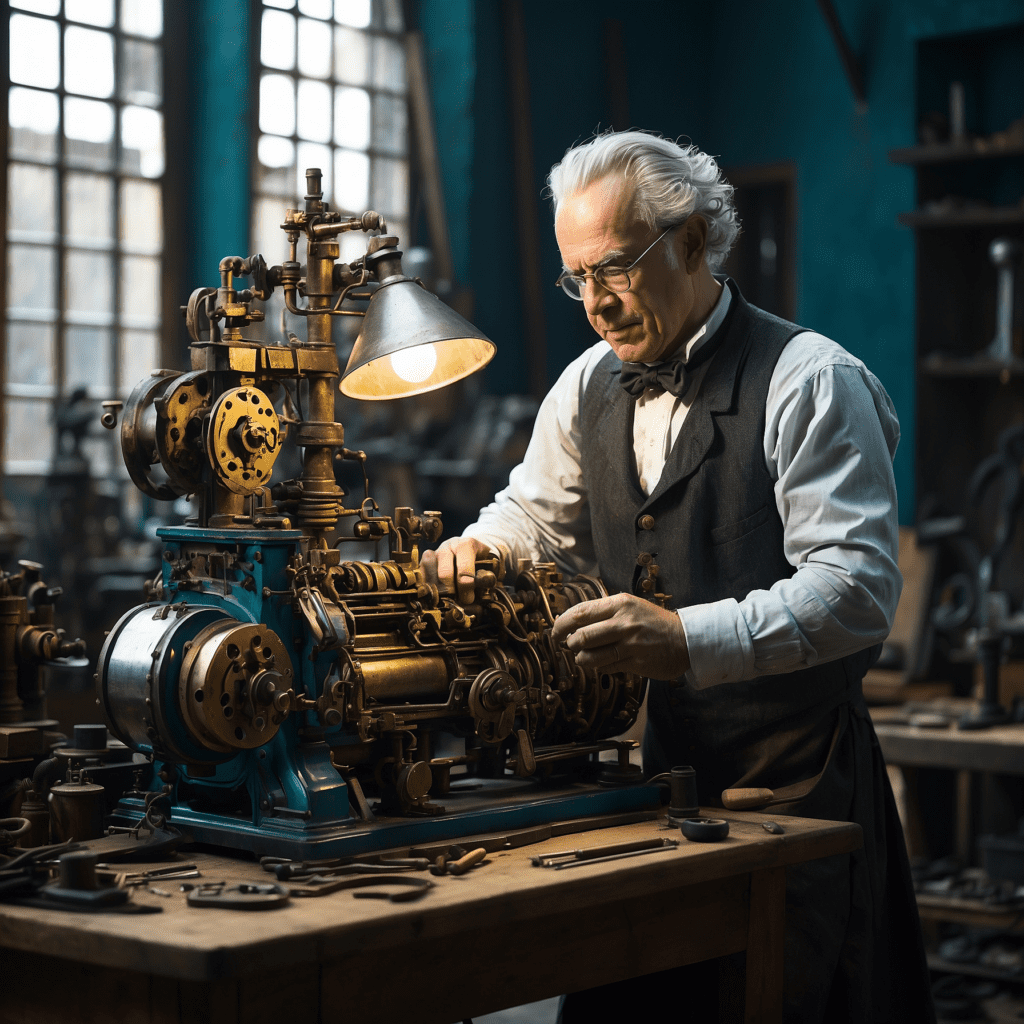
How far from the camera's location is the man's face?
2312mm

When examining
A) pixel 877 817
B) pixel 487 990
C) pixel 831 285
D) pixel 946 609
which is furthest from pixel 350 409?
pixel 487 990

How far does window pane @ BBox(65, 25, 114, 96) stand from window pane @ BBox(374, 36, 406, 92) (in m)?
1.36

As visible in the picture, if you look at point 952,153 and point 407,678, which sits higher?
point 952,153

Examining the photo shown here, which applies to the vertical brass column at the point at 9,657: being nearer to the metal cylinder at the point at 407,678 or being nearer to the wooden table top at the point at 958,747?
the metal cylinder at the point at 407,678

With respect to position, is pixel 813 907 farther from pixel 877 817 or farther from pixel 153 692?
pixel 153 692

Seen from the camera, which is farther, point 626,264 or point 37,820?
point 626,264

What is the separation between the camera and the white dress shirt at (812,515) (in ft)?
7.06

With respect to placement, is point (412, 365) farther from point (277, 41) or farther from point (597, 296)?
point (277, 41)

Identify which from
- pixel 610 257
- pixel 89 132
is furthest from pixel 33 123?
pixel 610 257

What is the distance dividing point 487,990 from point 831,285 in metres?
5.95

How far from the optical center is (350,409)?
7.15 meters

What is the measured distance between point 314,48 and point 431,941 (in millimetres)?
6263

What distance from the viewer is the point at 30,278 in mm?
6633

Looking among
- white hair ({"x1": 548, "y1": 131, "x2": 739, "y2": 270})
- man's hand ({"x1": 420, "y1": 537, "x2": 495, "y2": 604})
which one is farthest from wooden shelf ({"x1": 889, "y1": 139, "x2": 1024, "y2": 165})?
man's hand ({"x1": 420, "y1": 537, "x2": 495, "y2": 604})
